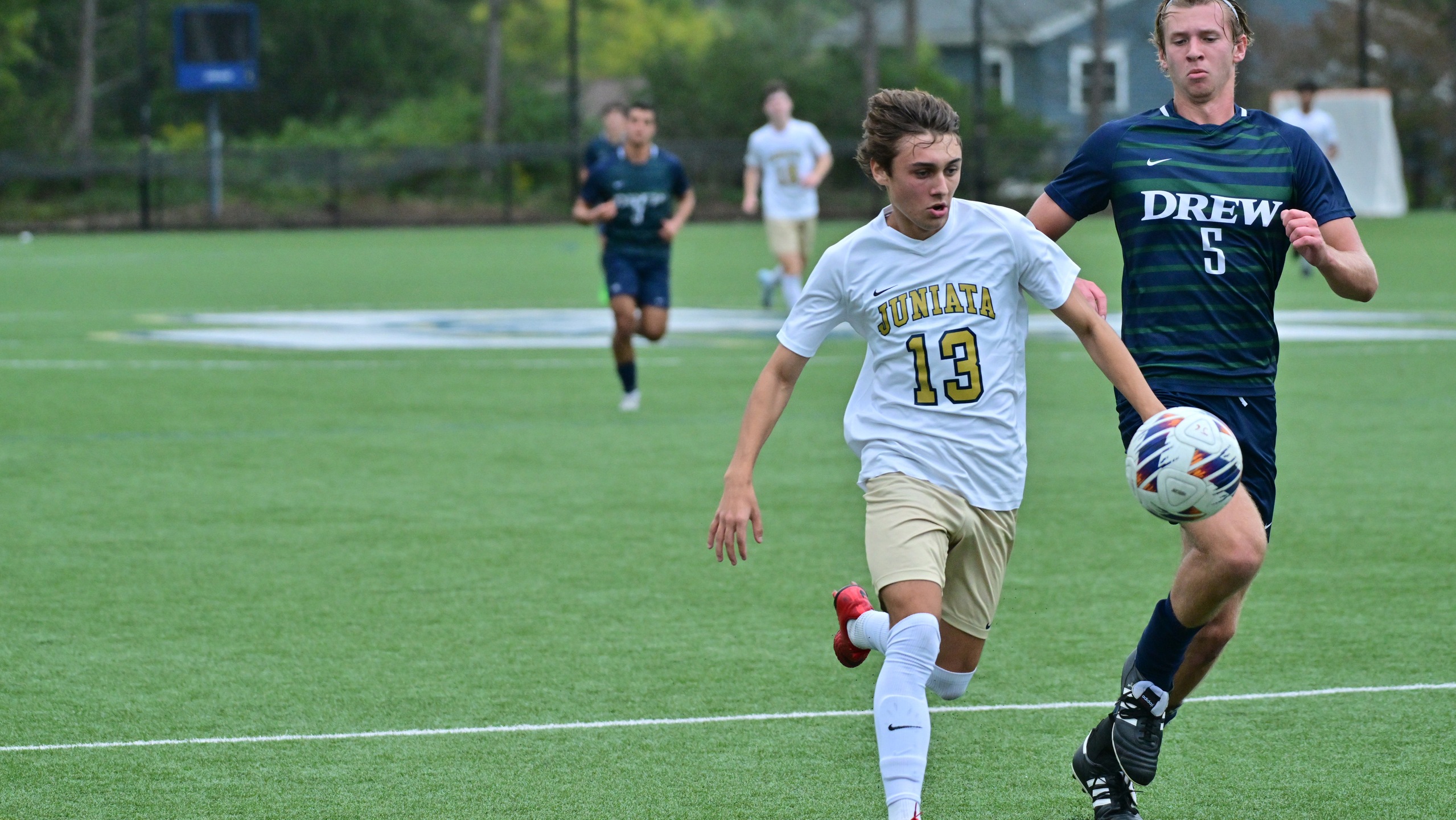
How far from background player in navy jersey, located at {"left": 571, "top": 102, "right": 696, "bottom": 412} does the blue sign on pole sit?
33629mm

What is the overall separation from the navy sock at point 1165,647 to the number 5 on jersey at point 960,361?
718mm

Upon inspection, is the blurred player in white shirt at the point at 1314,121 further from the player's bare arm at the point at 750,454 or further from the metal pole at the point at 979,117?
the player's bare arm at the point at 750,454

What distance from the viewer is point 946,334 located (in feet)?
15.8

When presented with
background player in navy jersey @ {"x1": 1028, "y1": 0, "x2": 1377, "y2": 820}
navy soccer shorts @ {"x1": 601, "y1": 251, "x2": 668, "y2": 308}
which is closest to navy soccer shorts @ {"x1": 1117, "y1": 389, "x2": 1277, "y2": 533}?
background player in navy jersey @ {"x1": 1028, "y1": 0, "x2": 1377, "y2": 820}

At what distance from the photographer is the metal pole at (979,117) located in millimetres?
44656

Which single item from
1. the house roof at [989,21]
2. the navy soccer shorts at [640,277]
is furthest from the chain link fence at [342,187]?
the navy soccer shorts at [640,277]

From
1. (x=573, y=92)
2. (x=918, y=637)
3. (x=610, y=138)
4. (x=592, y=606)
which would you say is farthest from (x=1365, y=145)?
(x=918, y=637)

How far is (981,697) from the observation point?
596 centimetres

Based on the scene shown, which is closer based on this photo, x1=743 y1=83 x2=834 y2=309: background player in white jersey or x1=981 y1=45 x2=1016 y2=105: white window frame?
x1=743 y1=83 x2=834 y2=309: background player in white jersey

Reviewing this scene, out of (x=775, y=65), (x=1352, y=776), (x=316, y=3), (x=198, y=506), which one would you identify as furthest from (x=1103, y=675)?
(x=316, y=3)

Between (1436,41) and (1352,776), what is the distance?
51617mm

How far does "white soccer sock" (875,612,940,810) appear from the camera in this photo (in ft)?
14.3

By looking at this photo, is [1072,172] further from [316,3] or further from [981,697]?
[316,3]

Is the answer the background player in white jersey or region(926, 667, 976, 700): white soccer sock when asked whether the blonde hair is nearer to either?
region(926, 667, 976, 700): white soccer sock
